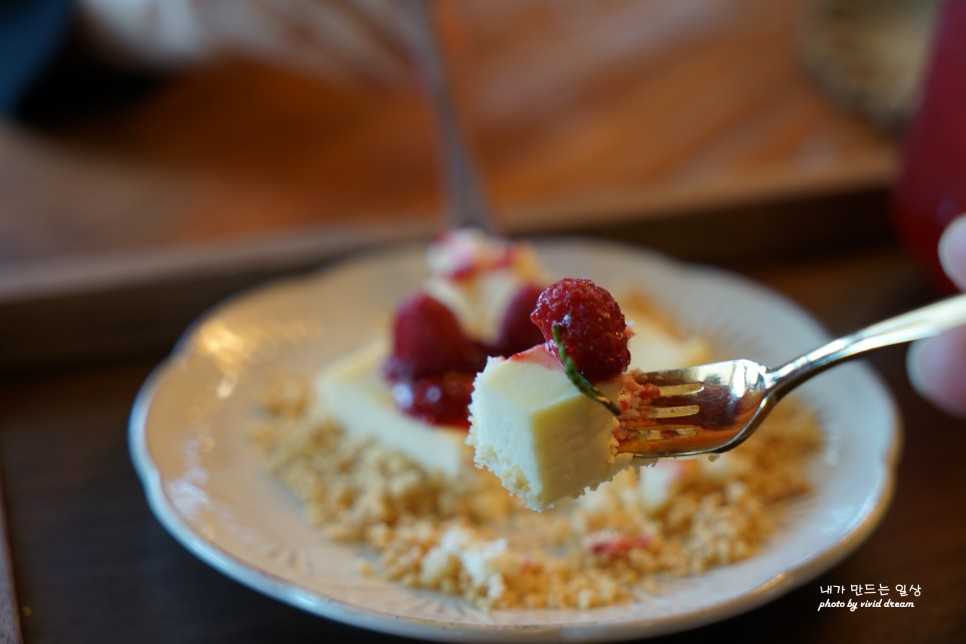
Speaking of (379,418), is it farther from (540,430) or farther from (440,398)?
(540,430)

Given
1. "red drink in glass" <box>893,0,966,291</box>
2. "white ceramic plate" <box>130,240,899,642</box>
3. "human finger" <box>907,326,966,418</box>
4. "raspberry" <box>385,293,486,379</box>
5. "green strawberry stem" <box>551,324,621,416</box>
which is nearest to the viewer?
"green strawberry stem" <box>551,324,621,416</box>

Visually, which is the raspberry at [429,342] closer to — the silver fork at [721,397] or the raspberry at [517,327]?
the raspberry at [517,327]

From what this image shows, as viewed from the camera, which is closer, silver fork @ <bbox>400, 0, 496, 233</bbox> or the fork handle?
the fork handle

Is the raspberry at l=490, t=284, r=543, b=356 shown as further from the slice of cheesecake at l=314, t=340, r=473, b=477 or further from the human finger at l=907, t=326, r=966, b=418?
the human finger at l=907, t=326, r=966, b=418

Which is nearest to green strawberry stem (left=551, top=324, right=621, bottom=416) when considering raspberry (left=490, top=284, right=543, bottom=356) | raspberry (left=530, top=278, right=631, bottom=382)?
raspberry (left=530, top=278, right=631, bottom=382)

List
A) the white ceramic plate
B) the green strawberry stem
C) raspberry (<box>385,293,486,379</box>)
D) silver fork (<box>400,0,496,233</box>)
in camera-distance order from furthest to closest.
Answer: silver fork (<box>400,0,496,233</box>)
raspberry (<box>385,293,486,379</box>)
the white ceramic plate
the green strawberry stem

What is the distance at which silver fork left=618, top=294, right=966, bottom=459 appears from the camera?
62 centimetres

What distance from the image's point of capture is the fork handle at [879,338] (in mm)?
599

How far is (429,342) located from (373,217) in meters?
0.44

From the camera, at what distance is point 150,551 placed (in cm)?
81

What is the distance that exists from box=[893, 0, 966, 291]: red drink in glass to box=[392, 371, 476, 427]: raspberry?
0.56 metres

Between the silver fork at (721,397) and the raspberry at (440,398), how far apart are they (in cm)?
27

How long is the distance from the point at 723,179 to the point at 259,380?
2.22 ft

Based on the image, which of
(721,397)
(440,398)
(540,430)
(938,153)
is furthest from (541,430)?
(938,153)
